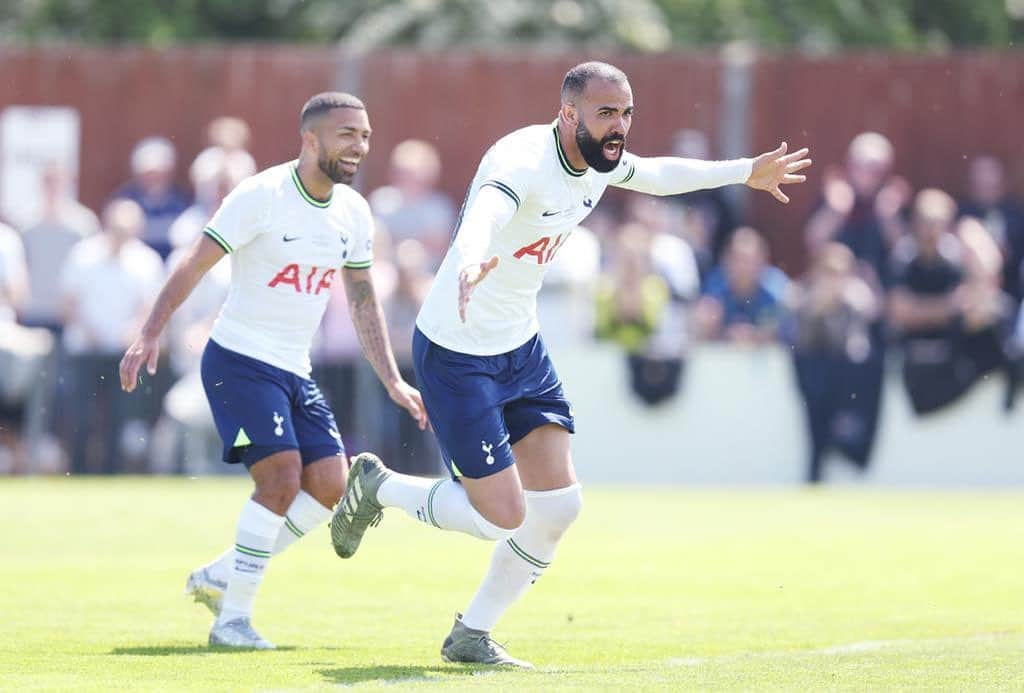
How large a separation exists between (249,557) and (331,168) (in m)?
2.00

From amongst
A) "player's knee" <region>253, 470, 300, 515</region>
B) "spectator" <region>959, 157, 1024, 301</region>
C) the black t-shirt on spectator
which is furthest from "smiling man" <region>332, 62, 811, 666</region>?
"spectator" <region>959, 157, 1024, 301</region>

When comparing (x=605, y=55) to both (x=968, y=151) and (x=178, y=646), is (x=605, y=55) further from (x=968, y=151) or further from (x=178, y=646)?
(x=178, y=646)

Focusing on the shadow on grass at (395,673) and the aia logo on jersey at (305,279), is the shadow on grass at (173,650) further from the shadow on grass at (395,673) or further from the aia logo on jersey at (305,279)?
the aia logo on jersey at (305,279)

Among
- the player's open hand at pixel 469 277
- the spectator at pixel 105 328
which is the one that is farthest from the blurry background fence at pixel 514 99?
the player's open hand at pixel 469 277

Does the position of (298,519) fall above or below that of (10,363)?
above

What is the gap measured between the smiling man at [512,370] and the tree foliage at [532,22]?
56.1 feet

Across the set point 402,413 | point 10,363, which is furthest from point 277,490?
point 10,363

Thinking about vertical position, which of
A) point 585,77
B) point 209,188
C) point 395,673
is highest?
point 585,77

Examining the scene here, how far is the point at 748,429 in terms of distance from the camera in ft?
62.2

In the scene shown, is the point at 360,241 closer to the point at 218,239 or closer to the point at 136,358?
the point at 218,239

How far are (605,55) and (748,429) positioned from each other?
5401 millimetres

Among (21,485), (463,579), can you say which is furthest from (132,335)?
(463,579)

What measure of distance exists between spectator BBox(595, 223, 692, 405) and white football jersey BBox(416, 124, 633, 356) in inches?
380

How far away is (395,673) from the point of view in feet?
28.7
